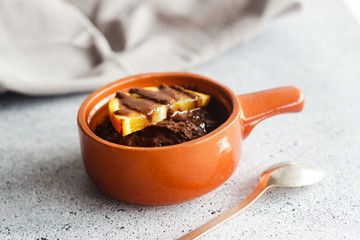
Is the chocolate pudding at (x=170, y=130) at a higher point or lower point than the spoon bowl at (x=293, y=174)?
higher

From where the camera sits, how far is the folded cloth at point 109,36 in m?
1.51

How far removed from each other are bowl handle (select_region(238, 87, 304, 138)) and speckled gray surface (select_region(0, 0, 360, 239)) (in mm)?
131

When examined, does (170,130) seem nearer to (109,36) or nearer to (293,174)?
(293,174)

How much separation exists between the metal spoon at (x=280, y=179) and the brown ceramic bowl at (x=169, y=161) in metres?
0.07

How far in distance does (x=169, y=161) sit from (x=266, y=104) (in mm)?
311

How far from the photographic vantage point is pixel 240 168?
109cm

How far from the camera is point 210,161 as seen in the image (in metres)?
0.90

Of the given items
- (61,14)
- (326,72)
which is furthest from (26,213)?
(326,72)

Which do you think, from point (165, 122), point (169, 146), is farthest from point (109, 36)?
point (169, 146)

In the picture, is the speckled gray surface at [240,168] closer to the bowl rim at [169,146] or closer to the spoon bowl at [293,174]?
the spoon bowl at [293,174]

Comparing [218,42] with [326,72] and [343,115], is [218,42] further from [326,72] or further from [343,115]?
[343,115]

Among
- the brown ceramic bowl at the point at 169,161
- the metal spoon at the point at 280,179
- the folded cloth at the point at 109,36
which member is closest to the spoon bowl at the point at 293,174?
the metal spoon at the point at 280,179

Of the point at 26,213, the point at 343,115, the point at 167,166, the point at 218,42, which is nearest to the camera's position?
the point at 167,166

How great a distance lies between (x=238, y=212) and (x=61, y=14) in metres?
1.05
